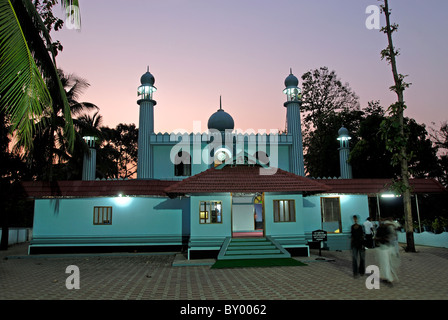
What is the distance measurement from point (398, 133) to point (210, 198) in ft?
33.2

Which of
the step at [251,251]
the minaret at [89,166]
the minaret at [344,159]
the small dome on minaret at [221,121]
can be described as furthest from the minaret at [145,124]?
the minaret at [344,159]

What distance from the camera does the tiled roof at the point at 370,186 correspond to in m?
19.4

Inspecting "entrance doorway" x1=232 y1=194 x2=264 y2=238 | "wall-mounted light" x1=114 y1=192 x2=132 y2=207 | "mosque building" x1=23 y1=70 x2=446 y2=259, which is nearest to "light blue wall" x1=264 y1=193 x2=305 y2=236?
"mosque building" x1=23 y1=70 x2=446 y2=259

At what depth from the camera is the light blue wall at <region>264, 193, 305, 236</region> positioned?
652 inches

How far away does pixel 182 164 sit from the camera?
23.1 metres

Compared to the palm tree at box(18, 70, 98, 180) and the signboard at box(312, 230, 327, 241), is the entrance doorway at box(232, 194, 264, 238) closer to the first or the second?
the signboard at box(312, 230, 327, 241)

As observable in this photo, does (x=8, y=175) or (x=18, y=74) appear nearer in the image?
(x=18, y=74)

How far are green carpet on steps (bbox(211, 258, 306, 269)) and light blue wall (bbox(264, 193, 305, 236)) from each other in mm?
2240

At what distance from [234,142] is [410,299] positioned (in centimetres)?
1633

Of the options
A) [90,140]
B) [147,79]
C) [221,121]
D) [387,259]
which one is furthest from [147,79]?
[387,259]

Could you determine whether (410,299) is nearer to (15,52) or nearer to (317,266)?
(317,266)

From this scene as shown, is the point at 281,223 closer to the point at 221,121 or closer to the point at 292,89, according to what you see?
the point at 221,121

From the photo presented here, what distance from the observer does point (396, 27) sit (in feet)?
59.5
